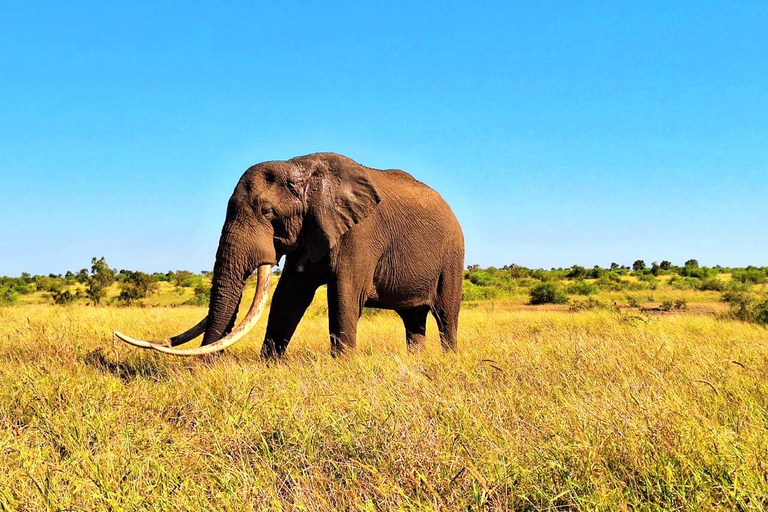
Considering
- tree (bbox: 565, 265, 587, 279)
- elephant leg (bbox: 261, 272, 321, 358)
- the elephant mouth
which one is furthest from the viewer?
tree (bbox: 565, 265, 587, 279)

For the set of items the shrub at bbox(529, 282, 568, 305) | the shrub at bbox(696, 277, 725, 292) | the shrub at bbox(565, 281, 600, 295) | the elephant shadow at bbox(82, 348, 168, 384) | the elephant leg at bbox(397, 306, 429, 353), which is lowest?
the elephant shadow at bbox(82, 348, 168, 384)

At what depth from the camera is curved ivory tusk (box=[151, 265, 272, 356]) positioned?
17.1ft

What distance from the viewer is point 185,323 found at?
35.4 ft

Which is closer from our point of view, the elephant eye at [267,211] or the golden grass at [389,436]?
the golden grass at [389,436]

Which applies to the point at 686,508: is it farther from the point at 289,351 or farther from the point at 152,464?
the point at 289,351

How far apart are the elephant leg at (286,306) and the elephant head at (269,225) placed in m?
0.51

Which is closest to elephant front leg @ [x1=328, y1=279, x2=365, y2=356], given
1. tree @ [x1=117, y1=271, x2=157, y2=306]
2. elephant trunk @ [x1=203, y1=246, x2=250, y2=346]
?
elephant trunk @ [x1=203, y1=246, x2=250, y2=346]

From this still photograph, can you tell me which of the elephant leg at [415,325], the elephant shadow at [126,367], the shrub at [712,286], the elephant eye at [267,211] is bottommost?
the elephant shadow at [126,367]

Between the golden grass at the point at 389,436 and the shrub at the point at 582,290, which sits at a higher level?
the shrub at the point at 582,290

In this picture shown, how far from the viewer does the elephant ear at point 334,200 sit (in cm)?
598

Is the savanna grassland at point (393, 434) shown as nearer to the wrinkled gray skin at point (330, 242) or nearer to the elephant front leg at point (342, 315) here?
the elephant front leg at point (342, 315)

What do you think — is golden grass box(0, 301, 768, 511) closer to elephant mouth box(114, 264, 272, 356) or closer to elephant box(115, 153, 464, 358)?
elephant mouth box(114, 264, 272, 356)

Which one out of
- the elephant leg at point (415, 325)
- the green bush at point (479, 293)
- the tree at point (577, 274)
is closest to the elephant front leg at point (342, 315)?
the elephant leg at point (415, 325)

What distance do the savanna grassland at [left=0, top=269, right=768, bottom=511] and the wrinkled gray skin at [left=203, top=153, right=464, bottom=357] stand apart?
710mm
